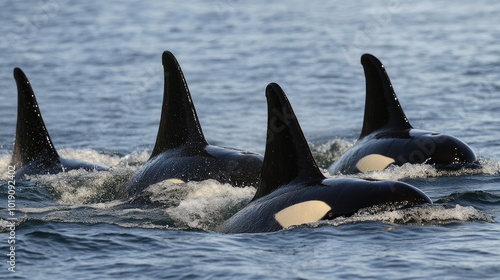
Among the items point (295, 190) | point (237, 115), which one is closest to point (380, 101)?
point (295, 190)

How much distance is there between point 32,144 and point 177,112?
10.5 ft

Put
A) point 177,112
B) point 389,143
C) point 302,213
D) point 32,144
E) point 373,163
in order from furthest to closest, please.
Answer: point 32,144, point 389,143, point 373,163, point 177,112, point 302,213

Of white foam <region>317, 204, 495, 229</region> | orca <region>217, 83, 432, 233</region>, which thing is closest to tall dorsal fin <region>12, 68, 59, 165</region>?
orca <region>217, 83, 432, 233</region>

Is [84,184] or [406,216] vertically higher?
[406,216]

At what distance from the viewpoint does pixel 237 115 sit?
2870 cm

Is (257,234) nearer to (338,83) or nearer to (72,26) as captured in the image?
(338,83)

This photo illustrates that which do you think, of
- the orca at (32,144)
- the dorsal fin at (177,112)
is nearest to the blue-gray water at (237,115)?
the orca at (32,144)

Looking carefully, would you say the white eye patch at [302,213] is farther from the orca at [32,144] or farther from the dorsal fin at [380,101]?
the orca at [32,144]

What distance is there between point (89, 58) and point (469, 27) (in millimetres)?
13092

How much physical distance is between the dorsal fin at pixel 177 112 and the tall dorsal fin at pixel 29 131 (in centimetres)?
253

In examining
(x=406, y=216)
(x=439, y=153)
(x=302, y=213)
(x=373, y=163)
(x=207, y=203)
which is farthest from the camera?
(x=373, y=163)

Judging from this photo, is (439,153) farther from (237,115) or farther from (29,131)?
(237,115)

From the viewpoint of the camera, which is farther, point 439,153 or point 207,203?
point 439,153

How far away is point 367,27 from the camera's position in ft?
143
